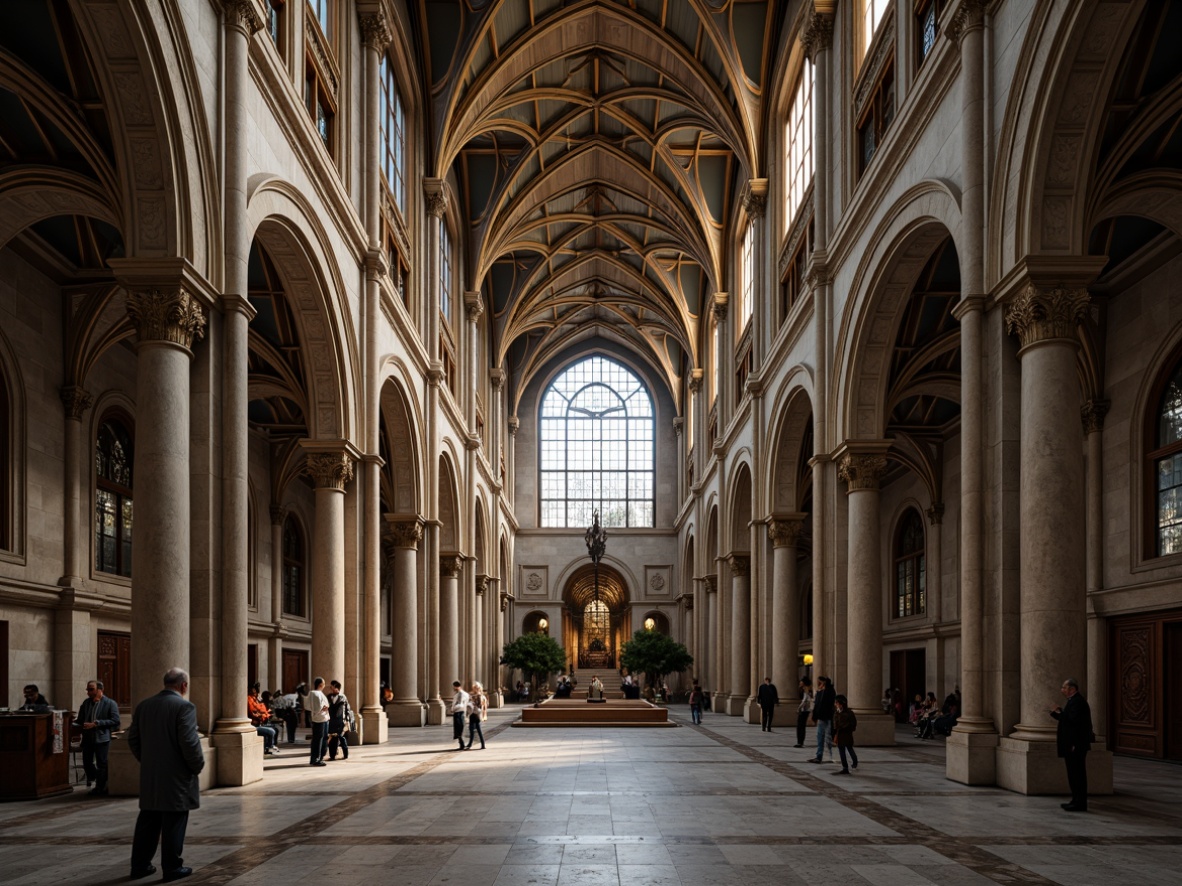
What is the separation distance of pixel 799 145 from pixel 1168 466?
13267 mm

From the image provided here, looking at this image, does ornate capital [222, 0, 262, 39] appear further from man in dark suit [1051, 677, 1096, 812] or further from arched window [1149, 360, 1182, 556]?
arched window [1149, 360, 1182, 556]

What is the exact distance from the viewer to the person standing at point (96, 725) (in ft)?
47.6

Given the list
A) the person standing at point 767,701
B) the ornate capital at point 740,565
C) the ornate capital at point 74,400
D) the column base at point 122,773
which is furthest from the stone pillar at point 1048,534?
the ornate capital at point 740,565

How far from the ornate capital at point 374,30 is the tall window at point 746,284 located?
47.7 ft

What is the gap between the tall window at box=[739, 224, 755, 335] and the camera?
36469 millimetres

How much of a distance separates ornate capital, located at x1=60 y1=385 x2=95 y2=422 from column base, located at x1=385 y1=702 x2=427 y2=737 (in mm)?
12088

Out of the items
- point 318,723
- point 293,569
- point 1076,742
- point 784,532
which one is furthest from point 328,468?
point 293,569

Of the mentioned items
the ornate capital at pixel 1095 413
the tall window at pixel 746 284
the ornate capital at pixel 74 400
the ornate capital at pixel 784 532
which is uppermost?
the tall window at pixel 746 284

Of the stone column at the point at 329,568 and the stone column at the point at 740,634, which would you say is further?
the stone column at the point at 740,634

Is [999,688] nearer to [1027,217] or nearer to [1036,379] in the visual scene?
[1036,379]

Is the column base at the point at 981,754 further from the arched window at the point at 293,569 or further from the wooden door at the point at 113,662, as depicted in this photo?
the arched window at the point at 293,569

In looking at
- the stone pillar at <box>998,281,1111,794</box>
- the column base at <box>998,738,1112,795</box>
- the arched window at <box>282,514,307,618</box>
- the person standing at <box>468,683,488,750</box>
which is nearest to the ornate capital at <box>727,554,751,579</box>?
the arched window at <box>282,514,307,618</box>

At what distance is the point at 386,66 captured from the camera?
27.5 metres

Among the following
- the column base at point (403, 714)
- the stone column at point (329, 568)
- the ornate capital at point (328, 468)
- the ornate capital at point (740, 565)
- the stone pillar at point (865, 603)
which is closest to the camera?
the stone column at point (329, 568)
